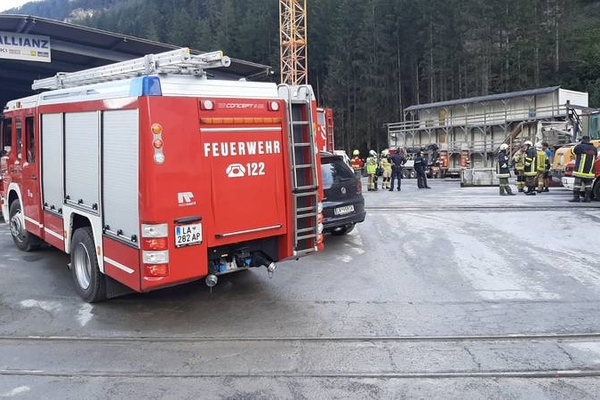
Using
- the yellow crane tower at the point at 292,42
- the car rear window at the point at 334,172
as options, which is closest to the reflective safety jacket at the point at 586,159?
the car rear window at the point at 334,172

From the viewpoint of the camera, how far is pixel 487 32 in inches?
2149

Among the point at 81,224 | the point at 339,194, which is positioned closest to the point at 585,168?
the point at 339,194

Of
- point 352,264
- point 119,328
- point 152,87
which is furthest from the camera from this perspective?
Result: point 352,264

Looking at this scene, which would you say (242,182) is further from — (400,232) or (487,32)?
(487,32)

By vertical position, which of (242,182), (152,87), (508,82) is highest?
(508,82)

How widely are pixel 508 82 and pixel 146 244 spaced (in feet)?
176

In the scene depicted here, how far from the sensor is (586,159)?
15.3 metres

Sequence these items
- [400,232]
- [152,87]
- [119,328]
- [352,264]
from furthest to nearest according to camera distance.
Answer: [400,232], [352,264], [119,328], [152,87]

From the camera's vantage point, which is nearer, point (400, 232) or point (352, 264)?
point (352, 264)

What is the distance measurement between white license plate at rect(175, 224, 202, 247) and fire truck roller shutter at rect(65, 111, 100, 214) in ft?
4.26

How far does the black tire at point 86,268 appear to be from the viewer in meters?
6.72

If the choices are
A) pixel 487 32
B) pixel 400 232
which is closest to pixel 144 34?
pixel 487 32

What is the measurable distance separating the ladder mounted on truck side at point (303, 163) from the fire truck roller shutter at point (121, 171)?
1.86m

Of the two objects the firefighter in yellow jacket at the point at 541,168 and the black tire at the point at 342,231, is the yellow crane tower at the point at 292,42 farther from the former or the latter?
the black tire at the point at 342,231
